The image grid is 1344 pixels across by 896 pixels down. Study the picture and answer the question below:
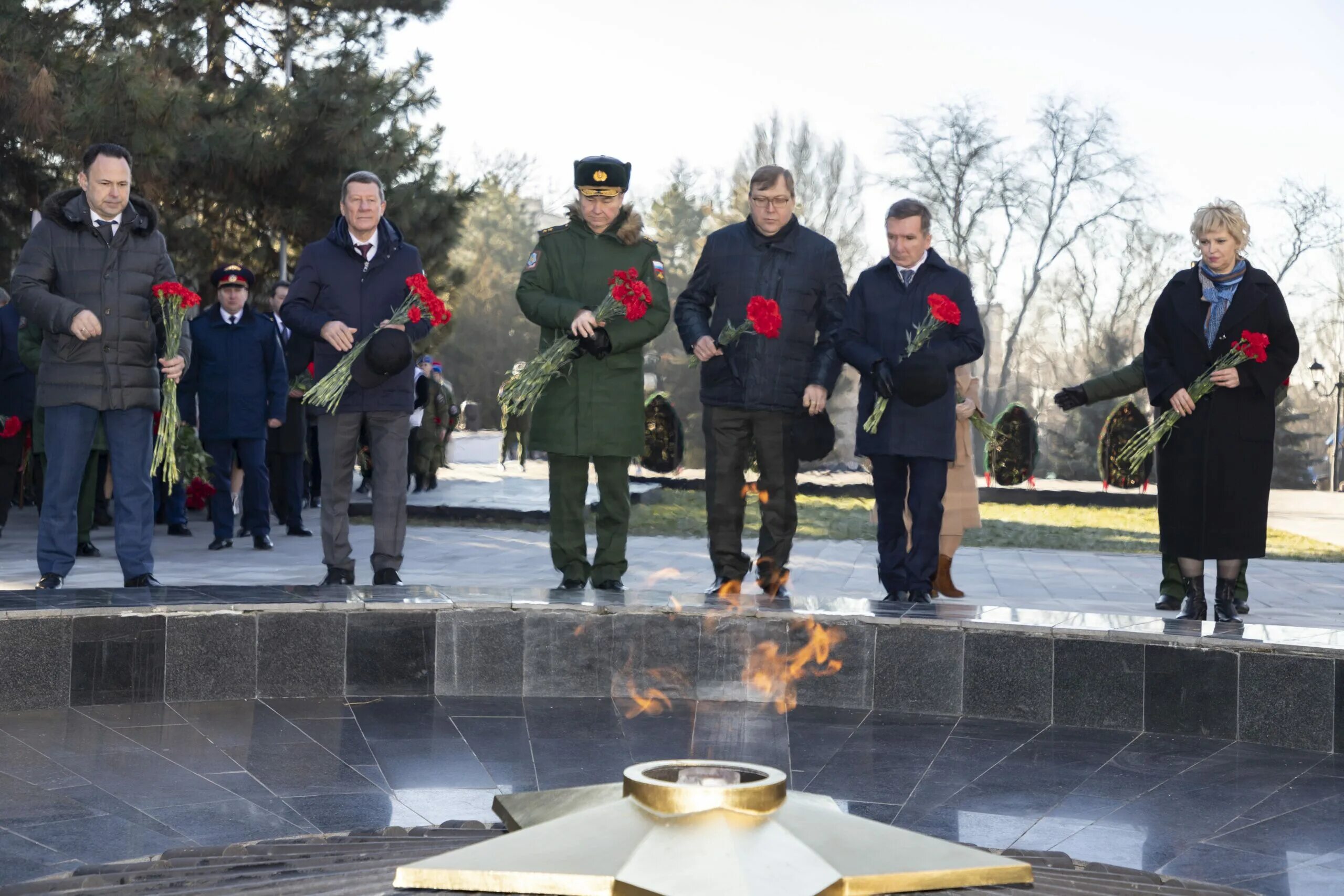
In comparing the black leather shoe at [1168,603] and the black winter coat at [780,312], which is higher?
the black winter coat at [780,312]

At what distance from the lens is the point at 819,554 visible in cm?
1045

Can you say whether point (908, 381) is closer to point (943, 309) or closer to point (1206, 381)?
point (943, 309)

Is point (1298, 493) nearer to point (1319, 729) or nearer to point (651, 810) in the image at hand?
point (1319, 729)

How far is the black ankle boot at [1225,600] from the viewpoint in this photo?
19.6 feet

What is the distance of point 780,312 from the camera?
6277 millimetres

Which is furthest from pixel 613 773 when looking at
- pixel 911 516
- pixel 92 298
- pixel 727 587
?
pixel 92 298

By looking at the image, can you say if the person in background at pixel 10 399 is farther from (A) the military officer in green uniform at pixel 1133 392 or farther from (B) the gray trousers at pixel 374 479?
(A) the military officer in green uniform at pixel 1133 392

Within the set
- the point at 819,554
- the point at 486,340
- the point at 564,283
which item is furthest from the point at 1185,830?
the point at 486,340

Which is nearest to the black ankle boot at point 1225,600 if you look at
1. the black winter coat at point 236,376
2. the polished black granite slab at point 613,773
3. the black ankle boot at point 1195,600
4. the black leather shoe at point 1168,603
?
the black ankle boot at point 1195,600

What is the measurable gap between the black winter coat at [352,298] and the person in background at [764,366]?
1260mm

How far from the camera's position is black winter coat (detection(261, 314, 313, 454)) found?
418 inches

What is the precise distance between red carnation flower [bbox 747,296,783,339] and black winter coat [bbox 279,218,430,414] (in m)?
1.44

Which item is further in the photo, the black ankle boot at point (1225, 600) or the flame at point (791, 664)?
the black ankle boot at point (1225, 600)

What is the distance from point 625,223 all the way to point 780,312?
0.80 meters
